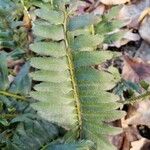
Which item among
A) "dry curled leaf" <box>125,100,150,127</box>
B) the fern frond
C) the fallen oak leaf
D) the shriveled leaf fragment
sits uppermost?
the fern frond

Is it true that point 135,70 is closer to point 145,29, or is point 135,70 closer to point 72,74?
point 145,29

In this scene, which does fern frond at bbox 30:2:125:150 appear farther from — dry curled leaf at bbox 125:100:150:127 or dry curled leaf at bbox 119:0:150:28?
dry curled leaf at bbox 119:0:150:28

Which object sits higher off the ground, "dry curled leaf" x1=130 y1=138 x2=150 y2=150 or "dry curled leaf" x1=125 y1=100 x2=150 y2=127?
"dry curled leaf" x1=125 y1=100 x2=150 y2=127

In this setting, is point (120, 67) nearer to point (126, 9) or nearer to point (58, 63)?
point (126, 9)

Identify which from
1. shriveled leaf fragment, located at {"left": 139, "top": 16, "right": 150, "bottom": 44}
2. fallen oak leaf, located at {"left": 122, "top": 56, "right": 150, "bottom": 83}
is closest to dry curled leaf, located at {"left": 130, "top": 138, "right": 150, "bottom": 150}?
fallen oak leaf, located at {"left": 122, "top": 56, "right": 150, "bottom": 83}

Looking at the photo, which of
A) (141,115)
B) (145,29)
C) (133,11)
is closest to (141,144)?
(141,115)

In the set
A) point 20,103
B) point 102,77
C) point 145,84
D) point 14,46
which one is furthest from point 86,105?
point 14,46
